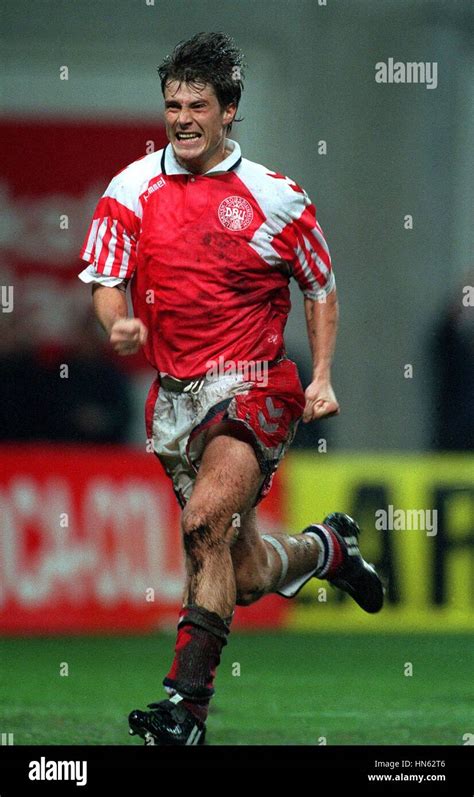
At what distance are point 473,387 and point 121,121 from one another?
348cm

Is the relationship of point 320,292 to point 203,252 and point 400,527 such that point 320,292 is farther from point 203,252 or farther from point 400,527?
point 400,527

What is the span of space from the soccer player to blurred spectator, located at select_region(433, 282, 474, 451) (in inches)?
196

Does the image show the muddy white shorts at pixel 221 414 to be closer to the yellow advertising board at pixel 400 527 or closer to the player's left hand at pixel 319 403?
the player's left hand at pixel 319 403

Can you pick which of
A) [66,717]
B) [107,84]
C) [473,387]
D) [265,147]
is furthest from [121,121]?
[66,717]

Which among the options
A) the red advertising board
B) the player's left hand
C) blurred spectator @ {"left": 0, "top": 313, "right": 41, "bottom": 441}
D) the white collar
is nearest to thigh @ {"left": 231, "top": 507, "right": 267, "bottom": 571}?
the player's left hand

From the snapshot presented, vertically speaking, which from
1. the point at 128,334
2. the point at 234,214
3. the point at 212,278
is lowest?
the point at 128,334

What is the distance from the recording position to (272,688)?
8.02 m

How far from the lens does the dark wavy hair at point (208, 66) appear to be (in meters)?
6.24

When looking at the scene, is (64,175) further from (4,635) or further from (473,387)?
(4,635)

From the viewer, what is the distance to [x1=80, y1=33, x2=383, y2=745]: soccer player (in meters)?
6.24

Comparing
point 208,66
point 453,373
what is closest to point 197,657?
point 208,66

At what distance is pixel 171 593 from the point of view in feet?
32.7

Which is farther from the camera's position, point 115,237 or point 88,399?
point 88,399

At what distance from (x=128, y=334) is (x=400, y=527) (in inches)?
185
